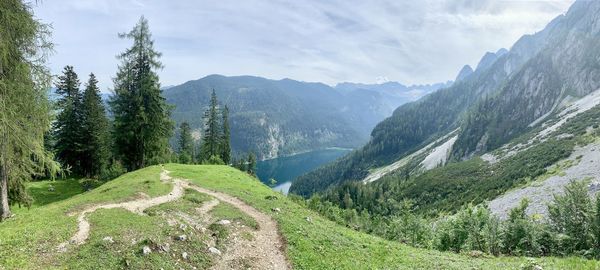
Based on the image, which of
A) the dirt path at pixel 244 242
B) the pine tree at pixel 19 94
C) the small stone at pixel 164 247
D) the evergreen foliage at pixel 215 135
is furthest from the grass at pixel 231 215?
the evergreen foliage at pixel 215 135

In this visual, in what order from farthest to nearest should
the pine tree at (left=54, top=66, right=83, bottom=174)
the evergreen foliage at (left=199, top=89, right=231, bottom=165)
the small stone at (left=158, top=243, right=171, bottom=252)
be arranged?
the evergreen foliage at (left=199, top=89, right=231, bottom=165) < the pine tree at (left=54, top=66, right=83, bottom=174) < the small stone at (left=158, top=243, right=171, bottom=252)

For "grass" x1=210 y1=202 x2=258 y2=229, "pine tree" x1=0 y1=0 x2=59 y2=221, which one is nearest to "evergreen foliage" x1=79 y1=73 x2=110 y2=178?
"pine tree" x1=0 y1=0 x2=59 y2=221

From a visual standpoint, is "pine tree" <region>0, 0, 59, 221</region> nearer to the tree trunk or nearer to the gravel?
the tree trunk

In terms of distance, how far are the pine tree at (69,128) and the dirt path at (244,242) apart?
125ft

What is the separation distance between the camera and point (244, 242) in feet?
67.4

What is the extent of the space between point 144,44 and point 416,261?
42.2 meters

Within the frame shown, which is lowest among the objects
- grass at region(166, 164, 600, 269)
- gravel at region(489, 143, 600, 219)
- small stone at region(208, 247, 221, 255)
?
gravel at region(489, 143, 600, 219)

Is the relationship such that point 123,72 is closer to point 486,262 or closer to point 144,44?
point 144,44

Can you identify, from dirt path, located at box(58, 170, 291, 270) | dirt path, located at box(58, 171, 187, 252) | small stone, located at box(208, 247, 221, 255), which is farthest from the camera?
small stone, located at box(208, 247, 221, 255)

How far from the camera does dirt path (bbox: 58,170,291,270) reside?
1797 cm

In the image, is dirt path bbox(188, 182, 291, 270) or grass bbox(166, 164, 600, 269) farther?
grass bbox(166, 164, 600, 269)

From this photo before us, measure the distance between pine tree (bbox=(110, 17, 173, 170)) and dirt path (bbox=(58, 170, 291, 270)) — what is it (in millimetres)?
22805

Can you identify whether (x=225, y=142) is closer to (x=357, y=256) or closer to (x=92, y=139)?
(x=92, y=139)

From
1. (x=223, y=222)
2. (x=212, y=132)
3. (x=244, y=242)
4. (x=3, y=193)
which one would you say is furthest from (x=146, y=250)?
(x=212, y=132)
